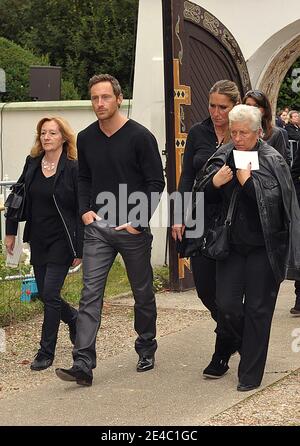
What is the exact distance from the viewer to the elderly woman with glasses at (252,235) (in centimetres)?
618

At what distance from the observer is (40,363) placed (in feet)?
23.7

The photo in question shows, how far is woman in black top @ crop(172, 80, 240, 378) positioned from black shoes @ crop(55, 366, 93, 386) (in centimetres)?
78

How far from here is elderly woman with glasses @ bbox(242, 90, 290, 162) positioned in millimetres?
6879

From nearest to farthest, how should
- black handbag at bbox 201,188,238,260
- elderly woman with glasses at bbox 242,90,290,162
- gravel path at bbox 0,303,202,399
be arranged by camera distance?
1. black handbag at bbox 201,188,238,260
2. elderly woman with glasses at bbox 242,90,290,162
3. gravel path at bbox 0,303,202,399

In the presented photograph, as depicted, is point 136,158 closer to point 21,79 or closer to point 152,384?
point 152,384

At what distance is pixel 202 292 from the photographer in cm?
678

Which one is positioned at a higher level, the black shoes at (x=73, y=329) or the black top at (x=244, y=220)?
the black top at (x=244, y=220)

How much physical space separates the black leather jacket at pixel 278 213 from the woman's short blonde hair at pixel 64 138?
1.57 metres

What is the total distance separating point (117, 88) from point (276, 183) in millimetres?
1255

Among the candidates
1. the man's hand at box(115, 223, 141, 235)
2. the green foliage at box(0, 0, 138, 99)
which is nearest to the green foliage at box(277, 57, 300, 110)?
the green foliage at box(0, 0, 138, 99)

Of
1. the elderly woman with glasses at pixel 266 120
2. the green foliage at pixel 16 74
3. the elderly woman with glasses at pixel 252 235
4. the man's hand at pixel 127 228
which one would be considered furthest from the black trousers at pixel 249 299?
the green foliage at pixel 16 74

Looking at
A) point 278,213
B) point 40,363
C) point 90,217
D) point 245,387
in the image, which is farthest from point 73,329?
point 278,213

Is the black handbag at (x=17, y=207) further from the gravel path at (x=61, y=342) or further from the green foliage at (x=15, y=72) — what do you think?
the green foliage at (x=15, y=72)

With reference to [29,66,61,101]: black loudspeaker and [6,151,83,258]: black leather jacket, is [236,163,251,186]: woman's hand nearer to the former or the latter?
[6,151,83,258]: black leather jacket
